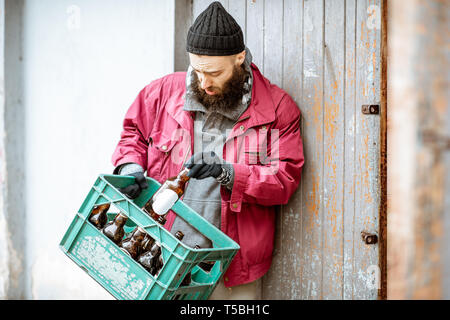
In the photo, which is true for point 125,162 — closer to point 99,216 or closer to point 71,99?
point 99,216

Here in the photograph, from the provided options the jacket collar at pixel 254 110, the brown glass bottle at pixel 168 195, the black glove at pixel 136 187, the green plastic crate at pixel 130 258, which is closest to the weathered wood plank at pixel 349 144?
the jacket collar at pixel 254 110

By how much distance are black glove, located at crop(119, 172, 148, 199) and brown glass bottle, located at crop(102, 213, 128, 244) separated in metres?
0.18

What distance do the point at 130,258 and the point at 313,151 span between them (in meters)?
1.23

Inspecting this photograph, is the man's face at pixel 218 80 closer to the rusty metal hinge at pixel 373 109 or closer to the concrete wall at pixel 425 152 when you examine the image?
the rusty metal hinge at pixel 373 109

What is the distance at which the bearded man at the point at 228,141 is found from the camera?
2600 mm

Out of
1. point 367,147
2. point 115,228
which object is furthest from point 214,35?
point 115,228

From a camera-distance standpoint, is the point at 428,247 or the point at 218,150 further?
the point at 218,150

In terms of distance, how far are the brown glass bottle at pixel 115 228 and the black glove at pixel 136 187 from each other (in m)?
0.18

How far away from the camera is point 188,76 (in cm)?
281

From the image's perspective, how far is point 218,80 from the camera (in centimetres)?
268

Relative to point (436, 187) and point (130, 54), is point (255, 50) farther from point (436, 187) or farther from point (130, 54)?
point (436, 187)

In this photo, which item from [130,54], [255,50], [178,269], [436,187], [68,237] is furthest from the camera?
[130,54]

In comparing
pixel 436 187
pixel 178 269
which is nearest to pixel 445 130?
pixel 436 187

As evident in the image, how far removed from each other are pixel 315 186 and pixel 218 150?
60 centimetres
